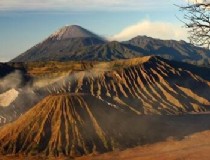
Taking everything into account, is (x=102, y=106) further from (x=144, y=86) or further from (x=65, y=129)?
(x=144, y=86)

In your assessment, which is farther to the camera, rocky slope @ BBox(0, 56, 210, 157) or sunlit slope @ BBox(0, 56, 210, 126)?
sunlit slope @ BBox(0, 56, 210, 126)

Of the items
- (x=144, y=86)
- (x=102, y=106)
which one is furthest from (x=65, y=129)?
(x=144, y=86)

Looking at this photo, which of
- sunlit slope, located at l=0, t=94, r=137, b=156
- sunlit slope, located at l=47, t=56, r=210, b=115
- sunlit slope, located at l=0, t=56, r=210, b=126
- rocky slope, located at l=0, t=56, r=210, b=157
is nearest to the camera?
sunlit slope, located at l=0, t=94, r=137, b=156

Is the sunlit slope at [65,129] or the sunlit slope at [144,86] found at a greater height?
the sunlit slope at [65,129]

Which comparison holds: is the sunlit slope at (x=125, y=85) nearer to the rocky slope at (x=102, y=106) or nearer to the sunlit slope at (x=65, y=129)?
the rocky slope at (x=102, y=106)

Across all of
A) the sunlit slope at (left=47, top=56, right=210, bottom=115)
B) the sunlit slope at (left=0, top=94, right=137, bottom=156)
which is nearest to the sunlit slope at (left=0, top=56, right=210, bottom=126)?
the sunlit slope at (left=47, top=56, right=210, bottom=115)

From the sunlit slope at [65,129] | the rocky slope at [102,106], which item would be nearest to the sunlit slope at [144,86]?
the rocky slope at [102,106]

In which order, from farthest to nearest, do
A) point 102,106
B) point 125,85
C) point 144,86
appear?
1. point 125,85
2. point 144,86
3. point 102,106

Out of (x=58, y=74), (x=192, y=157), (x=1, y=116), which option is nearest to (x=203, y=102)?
(x=58, y=74)

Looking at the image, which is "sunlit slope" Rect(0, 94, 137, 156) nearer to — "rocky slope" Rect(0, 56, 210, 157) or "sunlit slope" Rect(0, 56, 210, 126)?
"rocky slope" Rect(0, 56, 210, 157)

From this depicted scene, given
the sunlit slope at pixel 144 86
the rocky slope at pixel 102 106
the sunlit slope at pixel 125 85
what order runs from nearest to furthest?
the rocky slope at pixel 102 106 → the sunlit slope at pixel 125 85 → the sunlit slope at pixel 144 86

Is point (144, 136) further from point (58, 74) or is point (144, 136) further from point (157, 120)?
point (58, 74)
